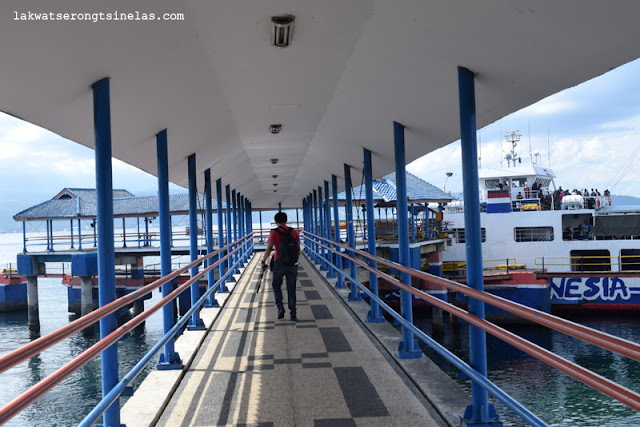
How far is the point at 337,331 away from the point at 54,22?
15.4 feet

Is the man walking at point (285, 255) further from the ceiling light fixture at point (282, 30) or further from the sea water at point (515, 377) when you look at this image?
the sea water at point (515, 377)

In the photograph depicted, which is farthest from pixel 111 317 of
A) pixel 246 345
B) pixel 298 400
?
pixel 246 345

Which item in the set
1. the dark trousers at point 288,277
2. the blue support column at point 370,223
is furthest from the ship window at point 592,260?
the dark trousers at point 288,277

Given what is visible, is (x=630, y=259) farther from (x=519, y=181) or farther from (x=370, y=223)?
(x=370, y=223)

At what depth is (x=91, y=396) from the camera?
1552 centimetres

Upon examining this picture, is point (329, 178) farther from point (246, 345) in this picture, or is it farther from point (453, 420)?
point (453, 420)

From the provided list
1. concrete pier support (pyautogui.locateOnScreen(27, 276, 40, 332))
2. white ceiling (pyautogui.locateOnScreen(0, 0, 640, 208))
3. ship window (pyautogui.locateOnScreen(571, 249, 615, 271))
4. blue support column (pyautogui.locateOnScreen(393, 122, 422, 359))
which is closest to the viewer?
white ceiling (pyautogui.locateOnScreen(0, 0, 640, 208))

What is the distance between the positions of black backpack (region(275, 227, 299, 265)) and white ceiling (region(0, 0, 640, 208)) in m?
1.71

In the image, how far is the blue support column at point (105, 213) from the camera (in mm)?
3385

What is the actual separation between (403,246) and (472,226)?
238 cm

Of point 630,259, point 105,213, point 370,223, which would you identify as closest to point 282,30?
point 105,213

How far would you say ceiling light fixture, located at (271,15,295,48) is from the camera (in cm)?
344

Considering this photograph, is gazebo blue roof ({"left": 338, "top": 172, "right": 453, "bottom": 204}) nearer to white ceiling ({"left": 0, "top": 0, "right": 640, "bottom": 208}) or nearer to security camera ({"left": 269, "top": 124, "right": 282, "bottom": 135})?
security camera ({"left": 269, "top": 124, "right": 282, "bottom": 135})

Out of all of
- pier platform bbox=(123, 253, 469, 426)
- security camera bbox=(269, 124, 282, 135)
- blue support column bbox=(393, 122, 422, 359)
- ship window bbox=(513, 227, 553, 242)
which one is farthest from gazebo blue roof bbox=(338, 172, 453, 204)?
blue support column bbox=(393, 122, 422, 359)
